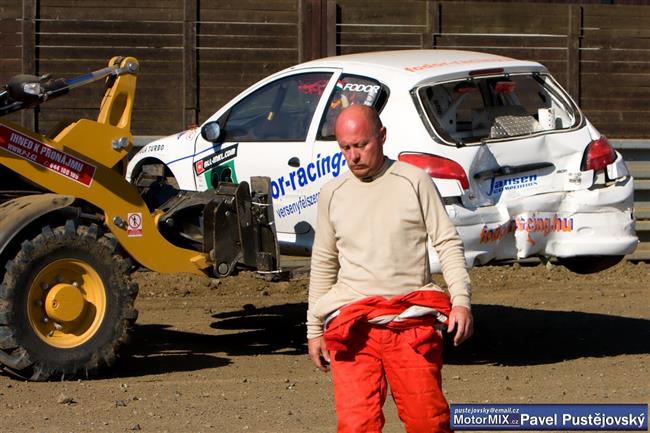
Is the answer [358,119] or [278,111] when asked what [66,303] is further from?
[358,119]

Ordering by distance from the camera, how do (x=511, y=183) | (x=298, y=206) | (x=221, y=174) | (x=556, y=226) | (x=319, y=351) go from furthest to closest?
1. (x=221, y=174)
2. (x=298, y=206)
3. (x=556, y=226)
4. (x=511, y=183)
5. (x=319, y=351)

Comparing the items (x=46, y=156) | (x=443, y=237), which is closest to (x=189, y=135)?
(x=46, y=156)

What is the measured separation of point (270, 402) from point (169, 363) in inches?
61.5

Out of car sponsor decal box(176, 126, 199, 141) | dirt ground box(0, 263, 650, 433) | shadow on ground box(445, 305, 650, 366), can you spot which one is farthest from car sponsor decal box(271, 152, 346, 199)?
shadow on ground box(445, 305, 650, 366)

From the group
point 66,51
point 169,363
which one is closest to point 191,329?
point 169,363

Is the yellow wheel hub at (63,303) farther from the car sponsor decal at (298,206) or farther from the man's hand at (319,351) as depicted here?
the man's hand at (319,351)

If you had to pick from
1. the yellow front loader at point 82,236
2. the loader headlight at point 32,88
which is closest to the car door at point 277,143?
the yellow front loader at point 82,236

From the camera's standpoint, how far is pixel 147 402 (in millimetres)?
8023

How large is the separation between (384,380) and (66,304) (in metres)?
3.61

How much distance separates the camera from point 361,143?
5461mm

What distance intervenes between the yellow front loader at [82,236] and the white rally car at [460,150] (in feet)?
1.65

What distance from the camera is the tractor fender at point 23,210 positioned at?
841 cm

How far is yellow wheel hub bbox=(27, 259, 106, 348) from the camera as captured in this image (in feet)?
27.9

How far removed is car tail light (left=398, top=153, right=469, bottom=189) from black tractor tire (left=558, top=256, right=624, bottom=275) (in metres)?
1.28
